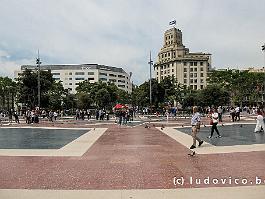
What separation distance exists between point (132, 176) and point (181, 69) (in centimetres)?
14688

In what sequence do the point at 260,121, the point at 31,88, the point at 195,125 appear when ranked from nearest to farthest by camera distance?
1. the point at 195,125
2. the point at 260,121
3. the point at 31,88

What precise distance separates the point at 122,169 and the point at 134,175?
0.92 m

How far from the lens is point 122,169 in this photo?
9742 millimetres

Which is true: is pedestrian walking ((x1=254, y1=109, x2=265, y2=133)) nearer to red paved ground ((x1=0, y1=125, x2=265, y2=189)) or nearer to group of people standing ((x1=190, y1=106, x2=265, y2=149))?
group of people standing ((x1=190, y1=106, x2=265, y2=149))

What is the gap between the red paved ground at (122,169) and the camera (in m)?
8.00

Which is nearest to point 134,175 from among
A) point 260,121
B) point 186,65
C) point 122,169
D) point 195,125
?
point 122,169

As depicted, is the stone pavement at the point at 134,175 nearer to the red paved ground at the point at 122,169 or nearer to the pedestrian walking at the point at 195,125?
the red paved ground at the point at 122,169

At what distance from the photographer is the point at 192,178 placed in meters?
8.38

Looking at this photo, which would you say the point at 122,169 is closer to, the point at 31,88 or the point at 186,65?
the point at 31,88

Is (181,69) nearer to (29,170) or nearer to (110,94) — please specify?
(110,94)

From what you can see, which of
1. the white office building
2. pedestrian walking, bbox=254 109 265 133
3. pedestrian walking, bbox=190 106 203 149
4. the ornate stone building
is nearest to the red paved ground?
pedestrian walking, bbox=190 106 203 149

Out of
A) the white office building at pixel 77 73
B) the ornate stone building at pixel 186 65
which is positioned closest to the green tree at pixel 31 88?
the ornate stone building at pixel 186 65

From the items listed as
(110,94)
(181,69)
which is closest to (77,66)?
(181,69)

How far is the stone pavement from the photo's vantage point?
709 cm
